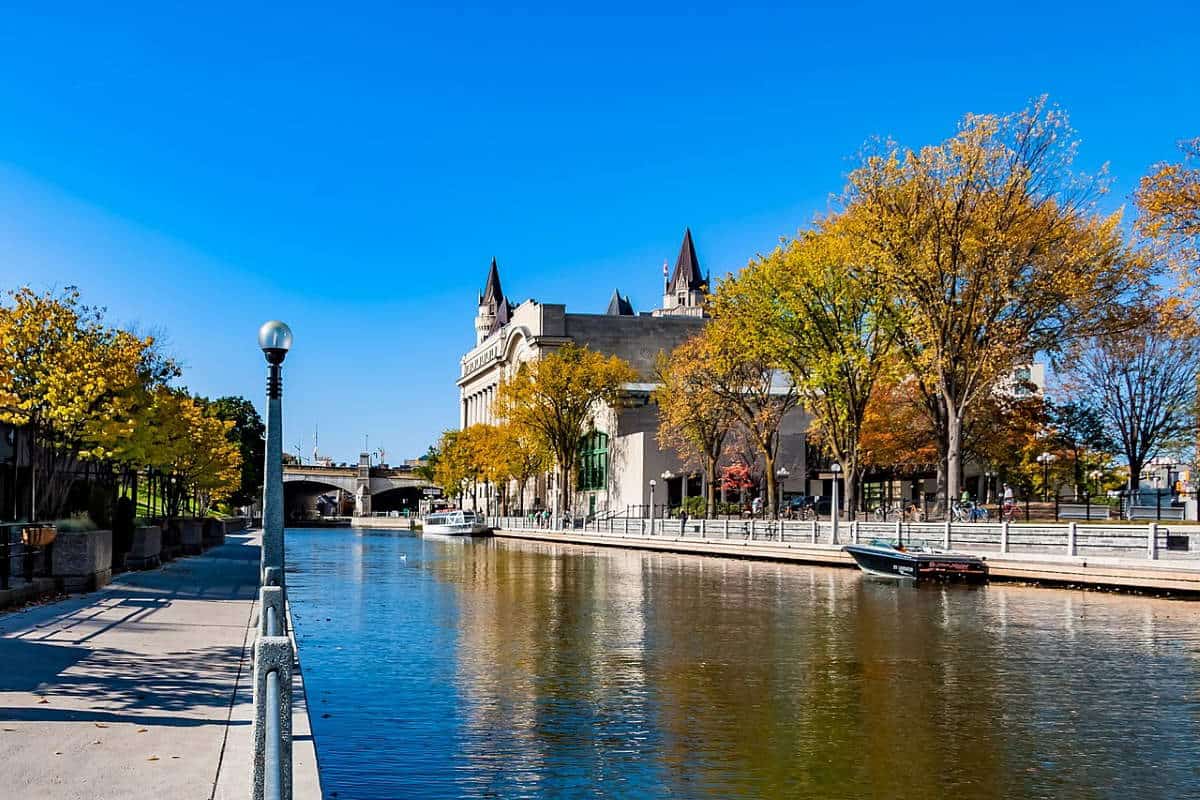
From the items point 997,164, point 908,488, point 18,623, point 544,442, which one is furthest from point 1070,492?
point 18,623

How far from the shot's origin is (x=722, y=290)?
59781 millimetres

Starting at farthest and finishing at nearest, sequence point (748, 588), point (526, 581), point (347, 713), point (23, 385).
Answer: point (526, 581) < point (748, 588) < point (23, 385) < point (347, 713)

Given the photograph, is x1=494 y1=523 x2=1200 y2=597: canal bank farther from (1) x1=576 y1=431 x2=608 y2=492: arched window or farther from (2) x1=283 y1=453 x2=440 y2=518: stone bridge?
(2) x1=283 y1=453 x2=440 y2=518: stone bridge

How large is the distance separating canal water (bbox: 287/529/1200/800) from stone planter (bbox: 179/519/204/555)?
1511 cm

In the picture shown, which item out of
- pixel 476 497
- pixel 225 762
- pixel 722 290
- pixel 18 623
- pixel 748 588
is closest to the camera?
pixel 225 762

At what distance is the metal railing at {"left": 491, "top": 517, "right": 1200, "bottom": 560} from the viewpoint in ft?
111

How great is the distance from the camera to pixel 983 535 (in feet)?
135

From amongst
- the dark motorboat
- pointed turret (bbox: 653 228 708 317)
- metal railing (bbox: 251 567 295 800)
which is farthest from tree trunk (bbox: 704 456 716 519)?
pointed turret (bbox: 653 228 708 317)

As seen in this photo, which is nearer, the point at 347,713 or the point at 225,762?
the point at 225,762

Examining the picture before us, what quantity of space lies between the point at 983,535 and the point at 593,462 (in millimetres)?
68355

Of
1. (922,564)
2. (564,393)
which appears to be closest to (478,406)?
(564,393)

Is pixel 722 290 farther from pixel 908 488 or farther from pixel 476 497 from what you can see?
pixel 476 497

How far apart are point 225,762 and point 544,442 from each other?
92.4 meters

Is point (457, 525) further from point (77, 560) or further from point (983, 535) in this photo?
point (77, 560)
